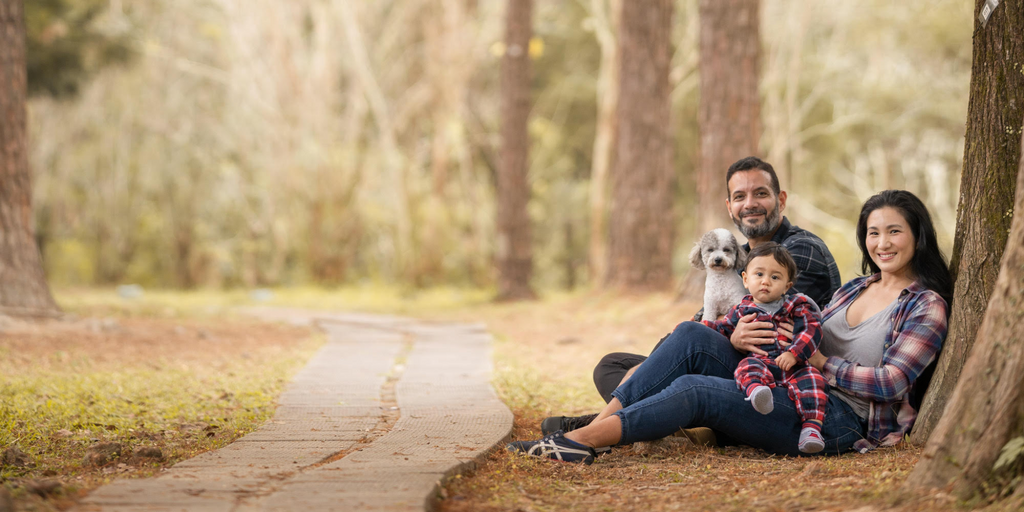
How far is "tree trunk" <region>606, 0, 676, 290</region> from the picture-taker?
1326cm

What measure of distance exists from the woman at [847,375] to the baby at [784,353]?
0.23ft

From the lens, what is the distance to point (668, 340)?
15.0ft

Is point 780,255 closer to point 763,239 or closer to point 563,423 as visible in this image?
point 763,239

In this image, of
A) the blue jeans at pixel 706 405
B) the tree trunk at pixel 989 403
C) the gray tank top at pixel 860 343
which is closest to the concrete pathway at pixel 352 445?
the blue jeans at pixel 706 405

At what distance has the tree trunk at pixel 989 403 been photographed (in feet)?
10.1

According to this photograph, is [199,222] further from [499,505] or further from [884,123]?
[499,505]

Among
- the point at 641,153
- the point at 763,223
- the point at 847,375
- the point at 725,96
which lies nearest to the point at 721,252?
the point at 763,223

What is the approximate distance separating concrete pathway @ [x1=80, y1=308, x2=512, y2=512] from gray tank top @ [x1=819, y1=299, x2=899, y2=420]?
5.73 feet

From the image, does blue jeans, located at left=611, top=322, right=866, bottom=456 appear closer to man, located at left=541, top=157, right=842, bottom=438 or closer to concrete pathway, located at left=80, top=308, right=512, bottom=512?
man, located at left=541, top=157, right=842, bottom=438

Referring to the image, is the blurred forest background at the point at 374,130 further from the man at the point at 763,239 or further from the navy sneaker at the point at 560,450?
the navy sneaker at the point at 560,450

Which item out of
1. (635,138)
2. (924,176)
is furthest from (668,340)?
(924,176)

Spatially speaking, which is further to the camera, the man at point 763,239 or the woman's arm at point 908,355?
the man at point 763,239

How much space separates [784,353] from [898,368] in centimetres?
54

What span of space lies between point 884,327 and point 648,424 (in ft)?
4.10
